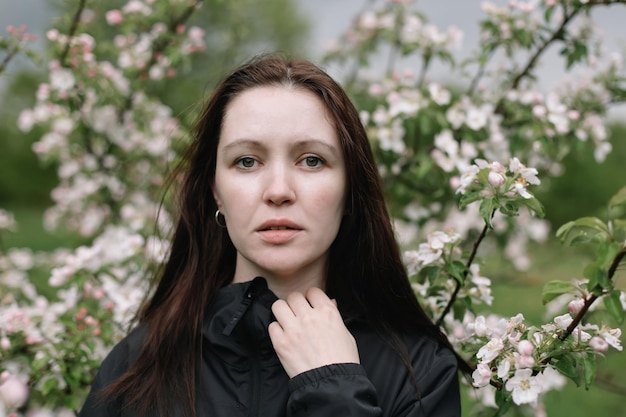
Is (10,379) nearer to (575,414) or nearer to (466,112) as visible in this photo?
(466,112)

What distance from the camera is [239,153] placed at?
1563mm

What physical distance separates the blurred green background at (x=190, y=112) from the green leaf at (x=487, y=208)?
288mm

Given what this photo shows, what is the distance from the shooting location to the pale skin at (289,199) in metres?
1.49

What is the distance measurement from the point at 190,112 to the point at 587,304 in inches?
71.6

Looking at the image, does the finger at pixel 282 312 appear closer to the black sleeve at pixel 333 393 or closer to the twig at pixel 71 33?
the black sleeve at pixel 333 393

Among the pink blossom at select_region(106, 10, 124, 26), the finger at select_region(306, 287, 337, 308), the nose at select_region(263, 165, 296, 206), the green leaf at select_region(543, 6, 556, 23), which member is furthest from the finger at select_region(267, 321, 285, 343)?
the pink blossom at select_region(106, 10, 124, 26)

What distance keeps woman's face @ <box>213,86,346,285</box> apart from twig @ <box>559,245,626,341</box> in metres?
0.55

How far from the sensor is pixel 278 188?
1479 millimetres

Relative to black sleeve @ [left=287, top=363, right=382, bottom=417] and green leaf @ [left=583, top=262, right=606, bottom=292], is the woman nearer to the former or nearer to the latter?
black sleeve @ [left=287, top=363, right=382, bottom=417]

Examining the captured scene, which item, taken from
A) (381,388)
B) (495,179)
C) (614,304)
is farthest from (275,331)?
(614,304)

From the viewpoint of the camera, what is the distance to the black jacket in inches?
59.1

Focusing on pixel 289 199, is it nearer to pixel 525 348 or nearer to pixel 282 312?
pixel 282 312

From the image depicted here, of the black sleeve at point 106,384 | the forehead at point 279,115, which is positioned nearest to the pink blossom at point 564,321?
the forehead at point 279,115

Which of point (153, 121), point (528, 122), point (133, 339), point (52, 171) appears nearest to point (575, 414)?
point (528, 122)
